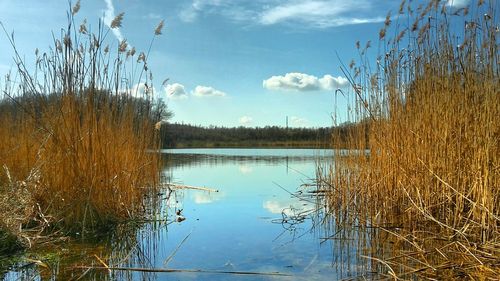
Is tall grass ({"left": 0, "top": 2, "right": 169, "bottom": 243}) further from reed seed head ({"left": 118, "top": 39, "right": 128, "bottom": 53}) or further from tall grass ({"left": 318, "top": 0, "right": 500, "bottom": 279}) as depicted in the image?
tall grass ({"left": 318, "top": 0, "right": 500, "bottom": 279})

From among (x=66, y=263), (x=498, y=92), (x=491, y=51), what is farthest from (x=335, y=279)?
(x=491, y=51)

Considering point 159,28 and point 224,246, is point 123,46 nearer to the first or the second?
point 159,28

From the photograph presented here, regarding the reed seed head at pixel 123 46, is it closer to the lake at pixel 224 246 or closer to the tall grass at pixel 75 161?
the tall grass at pixel 75 161

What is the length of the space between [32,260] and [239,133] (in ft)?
102

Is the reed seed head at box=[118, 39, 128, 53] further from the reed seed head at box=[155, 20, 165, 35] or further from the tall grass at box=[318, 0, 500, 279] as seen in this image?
the tall grass at box=[318, 0, 500, 279]

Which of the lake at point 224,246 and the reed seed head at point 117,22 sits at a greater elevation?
the reed seed head at point 117,22

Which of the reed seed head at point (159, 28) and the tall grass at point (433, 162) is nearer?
the tall grass at point (433, 162)

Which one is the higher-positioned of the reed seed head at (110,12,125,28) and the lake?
the reed seed head at (110,12,125,28)

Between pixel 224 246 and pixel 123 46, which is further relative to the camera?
pixel 123 46

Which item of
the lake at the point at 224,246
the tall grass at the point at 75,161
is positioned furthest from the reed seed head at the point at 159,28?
the lake at the point at 224,246

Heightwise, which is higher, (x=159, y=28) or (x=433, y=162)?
(x=159, y=28)

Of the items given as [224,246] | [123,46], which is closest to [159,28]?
[123,46]

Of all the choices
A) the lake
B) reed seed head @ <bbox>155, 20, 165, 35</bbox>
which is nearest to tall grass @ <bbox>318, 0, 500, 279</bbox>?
the lake

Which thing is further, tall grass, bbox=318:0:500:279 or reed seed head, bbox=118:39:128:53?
reed seed head, bbox=118:39:128:53
